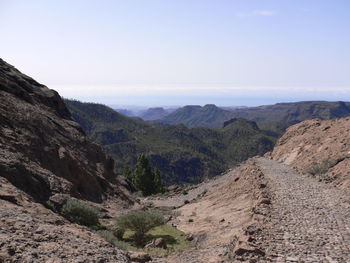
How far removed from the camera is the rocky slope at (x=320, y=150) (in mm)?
26312

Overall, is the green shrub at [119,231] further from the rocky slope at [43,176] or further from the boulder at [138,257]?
the boulder at [138,257]

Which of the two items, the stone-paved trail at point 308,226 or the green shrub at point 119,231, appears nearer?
the stone-paved trail at point 308,226

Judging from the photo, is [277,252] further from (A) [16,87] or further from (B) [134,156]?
(B) [134,156]

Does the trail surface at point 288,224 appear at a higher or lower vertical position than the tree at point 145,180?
higher

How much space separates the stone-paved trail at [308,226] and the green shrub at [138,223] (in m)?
5.48

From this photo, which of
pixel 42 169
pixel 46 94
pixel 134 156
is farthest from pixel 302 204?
pixel 134 156

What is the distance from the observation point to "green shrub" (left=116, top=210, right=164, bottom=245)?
1750cm

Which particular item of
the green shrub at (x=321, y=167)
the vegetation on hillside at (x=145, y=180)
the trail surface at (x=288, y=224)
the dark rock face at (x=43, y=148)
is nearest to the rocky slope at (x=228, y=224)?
the trail surface at (x=288, y=224)

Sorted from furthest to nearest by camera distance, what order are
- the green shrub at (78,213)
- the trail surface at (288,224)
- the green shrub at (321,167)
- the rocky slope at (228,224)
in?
the green shrub at (321,167), the green shrub at (78,213), the rocky slope at (228,224), the trail surface at (288,224)

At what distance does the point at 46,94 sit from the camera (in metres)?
33.7

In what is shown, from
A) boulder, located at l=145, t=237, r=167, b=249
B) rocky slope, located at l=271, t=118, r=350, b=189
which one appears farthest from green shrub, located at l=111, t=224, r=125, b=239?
rocky slope, located at l=271, t=118, r=350, b=189

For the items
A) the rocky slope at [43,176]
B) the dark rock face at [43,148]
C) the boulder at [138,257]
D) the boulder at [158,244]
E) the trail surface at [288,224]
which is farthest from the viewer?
the dark rock face at [43,148]

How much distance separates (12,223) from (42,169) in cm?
1014

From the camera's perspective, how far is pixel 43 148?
2303 centimetres
